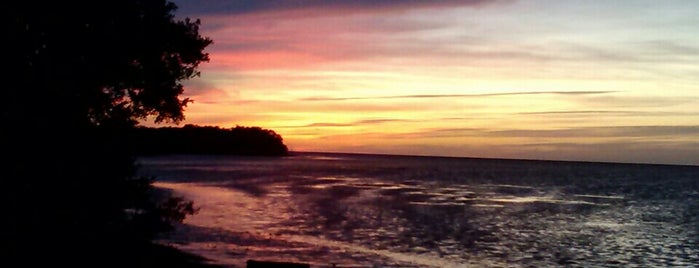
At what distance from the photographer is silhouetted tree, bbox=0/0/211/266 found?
56.2 ft

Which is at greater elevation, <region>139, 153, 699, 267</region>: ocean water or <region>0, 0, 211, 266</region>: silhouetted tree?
<region>0, 0, 211, 266</region>: silhouetted tree

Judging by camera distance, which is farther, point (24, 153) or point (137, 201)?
point (137, 201)

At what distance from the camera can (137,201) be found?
20141 mm

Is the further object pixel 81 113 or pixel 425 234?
pixel 425 234

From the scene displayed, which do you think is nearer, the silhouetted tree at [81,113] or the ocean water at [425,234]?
the silhouetted tree at [81,113]

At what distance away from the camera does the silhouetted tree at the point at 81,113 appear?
56.2 feet

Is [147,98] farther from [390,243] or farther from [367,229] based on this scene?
[367,229]

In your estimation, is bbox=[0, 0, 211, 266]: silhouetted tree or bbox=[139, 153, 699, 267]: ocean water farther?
bbox=[139, 153, 699, 267]: ocean water

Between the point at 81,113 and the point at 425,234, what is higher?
the point at 81,113

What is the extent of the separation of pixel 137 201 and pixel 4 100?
4207 mm

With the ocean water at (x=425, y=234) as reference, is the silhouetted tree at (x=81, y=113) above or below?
above

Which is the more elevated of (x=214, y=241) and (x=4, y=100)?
(x=4, y=100)

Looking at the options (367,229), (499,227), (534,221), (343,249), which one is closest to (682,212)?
(534,221)

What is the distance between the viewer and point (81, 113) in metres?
19.1
